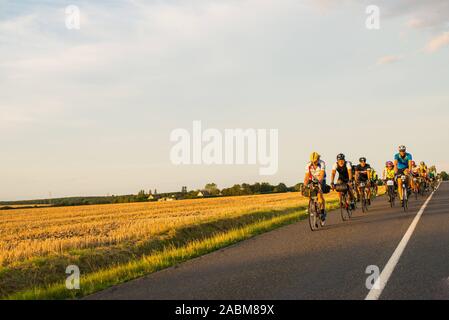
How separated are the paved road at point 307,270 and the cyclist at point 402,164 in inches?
266

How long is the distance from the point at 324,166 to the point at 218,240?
3.74m

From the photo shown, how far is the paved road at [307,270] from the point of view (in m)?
7.01

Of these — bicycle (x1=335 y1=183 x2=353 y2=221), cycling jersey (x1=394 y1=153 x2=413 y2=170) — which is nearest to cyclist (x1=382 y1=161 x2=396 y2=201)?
cycling jersey (x1=394 y1=153 x2=413 y2=170)

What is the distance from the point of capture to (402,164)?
2064 cm

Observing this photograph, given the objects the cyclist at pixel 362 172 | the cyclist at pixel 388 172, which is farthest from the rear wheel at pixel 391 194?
the cyclist at pixel 362 172

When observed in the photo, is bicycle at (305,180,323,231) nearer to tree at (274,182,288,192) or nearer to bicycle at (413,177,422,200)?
bicycle at (413,177,422,200)

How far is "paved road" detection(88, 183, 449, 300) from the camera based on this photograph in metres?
7.01

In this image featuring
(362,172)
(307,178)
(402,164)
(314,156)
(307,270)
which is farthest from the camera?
(362,172)

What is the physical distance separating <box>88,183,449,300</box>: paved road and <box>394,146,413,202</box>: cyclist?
6.75 meters

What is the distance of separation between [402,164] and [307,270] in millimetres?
13323

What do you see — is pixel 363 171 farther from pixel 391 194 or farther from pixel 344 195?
pixel 344 195

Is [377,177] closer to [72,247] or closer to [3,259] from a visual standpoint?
[72,247]

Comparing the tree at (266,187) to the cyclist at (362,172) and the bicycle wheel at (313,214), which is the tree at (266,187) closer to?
the cyclist at (362,172)

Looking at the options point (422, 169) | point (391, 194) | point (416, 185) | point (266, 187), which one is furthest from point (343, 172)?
point (266, 187)
